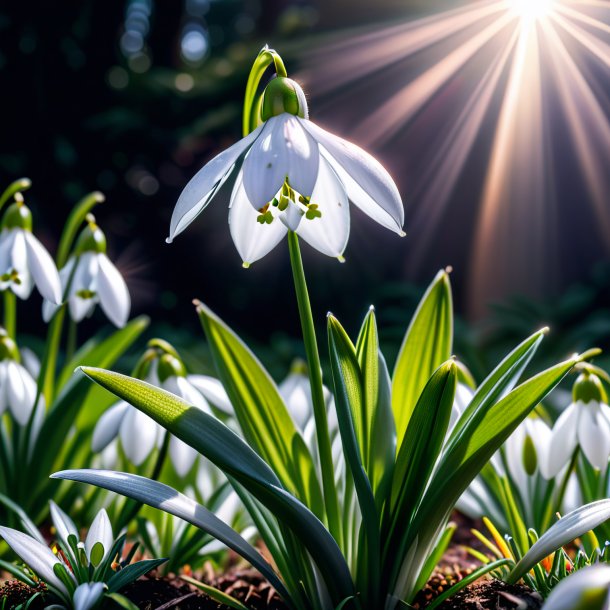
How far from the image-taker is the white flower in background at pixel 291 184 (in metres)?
0.92

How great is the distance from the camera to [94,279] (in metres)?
1.56

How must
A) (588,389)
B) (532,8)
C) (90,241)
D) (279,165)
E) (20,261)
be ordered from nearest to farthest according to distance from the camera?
1. (279,165)
2. (588,389)
3. (20,261)
4. (90,241)
5. (532,8)

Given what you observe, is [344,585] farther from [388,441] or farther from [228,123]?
[228,123]

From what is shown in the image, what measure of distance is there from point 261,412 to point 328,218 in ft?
1.20

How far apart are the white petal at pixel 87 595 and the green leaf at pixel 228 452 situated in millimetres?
239

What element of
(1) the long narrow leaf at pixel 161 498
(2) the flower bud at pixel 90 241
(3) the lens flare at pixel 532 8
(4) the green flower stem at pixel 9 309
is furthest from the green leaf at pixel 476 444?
(3) the lens flare at pixel 532 8

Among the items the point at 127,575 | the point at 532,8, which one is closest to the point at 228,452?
the point at 127,575

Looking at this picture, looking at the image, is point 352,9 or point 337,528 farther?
point 352,9

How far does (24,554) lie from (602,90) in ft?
12.1

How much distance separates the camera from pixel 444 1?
4.70 metres

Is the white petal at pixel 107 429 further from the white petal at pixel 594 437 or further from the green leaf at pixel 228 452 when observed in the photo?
the white petal at pixel 594 437

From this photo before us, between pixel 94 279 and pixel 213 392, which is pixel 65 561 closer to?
pixel 213 392

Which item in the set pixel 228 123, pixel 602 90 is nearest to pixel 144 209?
pixel 228 123

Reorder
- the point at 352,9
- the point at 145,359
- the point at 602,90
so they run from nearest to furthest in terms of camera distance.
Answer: the point at 145,359 < the point at 602,90 < the point at 352,9
